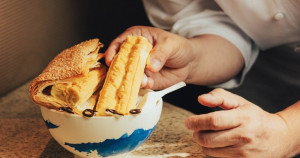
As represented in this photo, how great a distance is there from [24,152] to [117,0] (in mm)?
643

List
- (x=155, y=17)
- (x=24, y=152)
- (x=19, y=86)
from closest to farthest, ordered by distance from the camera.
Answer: (x=24, y=152), (x=19, y=86), (x=155, y=17)

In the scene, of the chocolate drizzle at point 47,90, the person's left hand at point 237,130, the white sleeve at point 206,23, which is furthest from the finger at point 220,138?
the white sleeve at point 206,23

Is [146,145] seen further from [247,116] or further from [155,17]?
[155,17]

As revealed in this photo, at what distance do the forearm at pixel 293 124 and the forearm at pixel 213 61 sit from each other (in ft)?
1.01

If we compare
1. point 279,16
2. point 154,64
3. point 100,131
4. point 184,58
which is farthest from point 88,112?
point 279,16

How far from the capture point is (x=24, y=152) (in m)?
0.68

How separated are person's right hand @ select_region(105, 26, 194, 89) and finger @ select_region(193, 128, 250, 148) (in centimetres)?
16

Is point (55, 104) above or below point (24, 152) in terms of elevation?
above

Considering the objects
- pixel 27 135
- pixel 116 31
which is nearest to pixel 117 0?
pixel 116 31

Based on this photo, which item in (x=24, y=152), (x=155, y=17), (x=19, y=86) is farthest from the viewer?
(x=155, y=17)

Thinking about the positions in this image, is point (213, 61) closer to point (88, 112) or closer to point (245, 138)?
point (245, 138)

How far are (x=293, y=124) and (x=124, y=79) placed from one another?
329 millimetres

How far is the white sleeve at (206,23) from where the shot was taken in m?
1.06

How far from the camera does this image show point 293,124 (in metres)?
0.69
